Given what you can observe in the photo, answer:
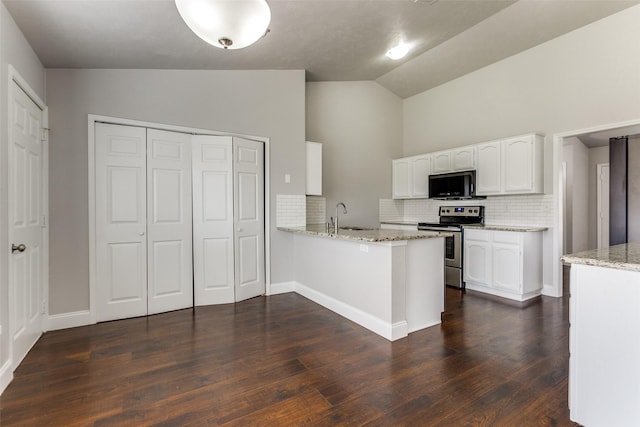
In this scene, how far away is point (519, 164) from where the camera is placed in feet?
13.7

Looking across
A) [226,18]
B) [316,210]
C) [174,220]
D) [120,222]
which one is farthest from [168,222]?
[226,18]

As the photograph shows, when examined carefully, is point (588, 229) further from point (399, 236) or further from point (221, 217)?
point (221, 217)

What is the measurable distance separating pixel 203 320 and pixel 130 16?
9.50 ft

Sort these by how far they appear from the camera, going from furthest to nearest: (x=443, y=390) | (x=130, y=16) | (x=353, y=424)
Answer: (x=130, y=16) < (x=443, y=390) < (x=353, y=424)

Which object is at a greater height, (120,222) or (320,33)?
(320,33)

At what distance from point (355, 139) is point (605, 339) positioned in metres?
4.48

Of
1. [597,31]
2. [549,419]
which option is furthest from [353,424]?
[597,31]

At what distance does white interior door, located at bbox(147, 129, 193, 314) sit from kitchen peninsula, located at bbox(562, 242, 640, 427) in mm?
3597

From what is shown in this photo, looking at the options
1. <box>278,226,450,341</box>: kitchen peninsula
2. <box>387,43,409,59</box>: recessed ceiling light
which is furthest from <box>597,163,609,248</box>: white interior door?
<box>278,226,450,341</box>: kitchen peninsula

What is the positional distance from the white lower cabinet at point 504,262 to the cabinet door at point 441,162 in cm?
118

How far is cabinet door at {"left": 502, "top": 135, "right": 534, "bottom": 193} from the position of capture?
406cm

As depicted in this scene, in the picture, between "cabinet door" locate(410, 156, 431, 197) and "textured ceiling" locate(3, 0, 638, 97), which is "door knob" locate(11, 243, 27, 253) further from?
"cabinet door" locate(410, 156, 431, 197)

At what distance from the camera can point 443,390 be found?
2.00 m

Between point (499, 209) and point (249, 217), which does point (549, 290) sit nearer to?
point (499, 209)
